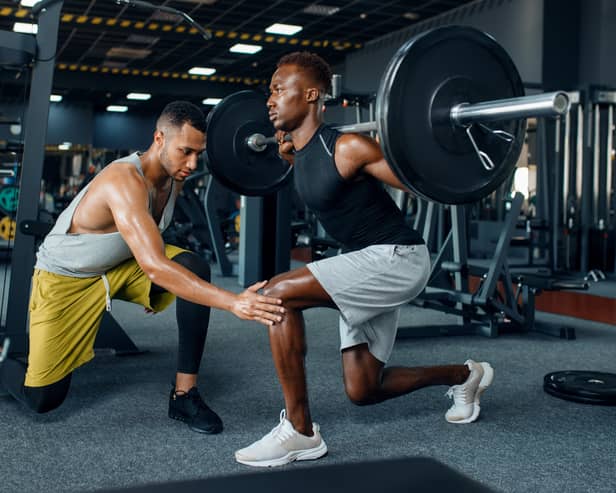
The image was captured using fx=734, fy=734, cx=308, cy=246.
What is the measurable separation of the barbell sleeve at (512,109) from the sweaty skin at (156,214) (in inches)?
24.7

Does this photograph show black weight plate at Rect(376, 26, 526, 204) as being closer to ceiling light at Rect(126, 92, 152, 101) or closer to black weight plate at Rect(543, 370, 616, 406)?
black weight plate at Rect(543, 370, 616, 406)

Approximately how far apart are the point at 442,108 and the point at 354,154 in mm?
278

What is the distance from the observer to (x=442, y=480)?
0.55 m

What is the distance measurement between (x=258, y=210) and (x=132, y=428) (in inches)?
143

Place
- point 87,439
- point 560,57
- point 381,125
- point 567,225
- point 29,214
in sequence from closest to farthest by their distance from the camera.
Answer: point 381,125 < point 87,439 < point 29,214 < point 567,225 < point 560,57

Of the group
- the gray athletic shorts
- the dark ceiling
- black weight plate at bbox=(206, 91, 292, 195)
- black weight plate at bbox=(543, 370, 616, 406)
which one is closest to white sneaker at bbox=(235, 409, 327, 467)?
the gray athletic shorts

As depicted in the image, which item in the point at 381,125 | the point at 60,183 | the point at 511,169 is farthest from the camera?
the point at 60,183

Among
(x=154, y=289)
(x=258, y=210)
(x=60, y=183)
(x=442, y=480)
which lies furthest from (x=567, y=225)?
(x=60, y=183)

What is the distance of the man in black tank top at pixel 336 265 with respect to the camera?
1.96 metres

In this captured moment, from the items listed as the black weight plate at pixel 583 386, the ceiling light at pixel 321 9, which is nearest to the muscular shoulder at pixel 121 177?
the black weight plate at pixel 583 386

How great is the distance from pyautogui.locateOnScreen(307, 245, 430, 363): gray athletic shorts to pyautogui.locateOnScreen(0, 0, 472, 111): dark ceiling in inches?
218

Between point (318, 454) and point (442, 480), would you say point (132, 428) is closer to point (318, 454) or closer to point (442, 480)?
point (318, 454)

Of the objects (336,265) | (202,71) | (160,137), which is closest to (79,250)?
(160,137)

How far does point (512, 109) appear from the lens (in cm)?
159
